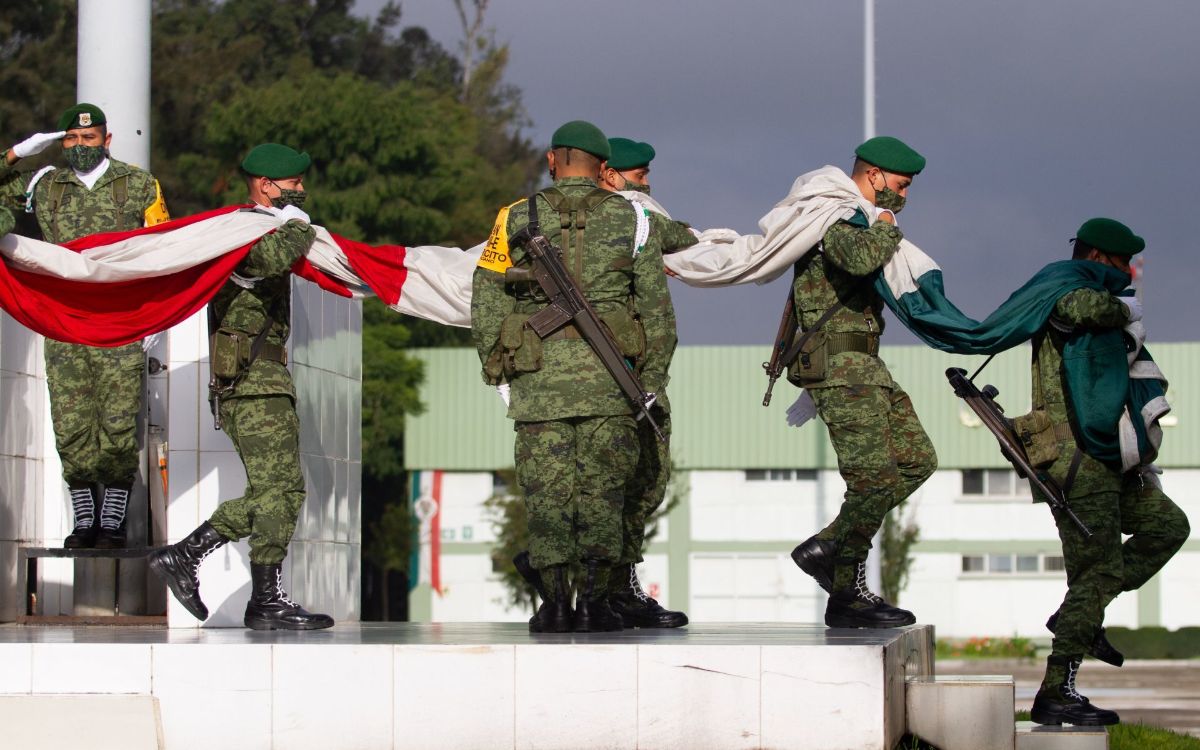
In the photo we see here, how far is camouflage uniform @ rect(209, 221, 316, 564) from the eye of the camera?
8.29 meters

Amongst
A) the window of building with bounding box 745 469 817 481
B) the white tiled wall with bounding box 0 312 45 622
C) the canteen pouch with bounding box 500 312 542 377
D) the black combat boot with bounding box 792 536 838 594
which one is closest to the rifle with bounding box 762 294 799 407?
the black combat boot with bounding box 792 536 838 594

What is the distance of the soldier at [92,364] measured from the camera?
918 centimetres

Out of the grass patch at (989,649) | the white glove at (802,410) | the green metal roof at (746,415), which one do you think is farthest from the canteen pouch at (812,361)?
the green metal roof at (746,415)

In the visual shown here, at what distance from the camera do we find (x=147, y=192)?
9438 mm

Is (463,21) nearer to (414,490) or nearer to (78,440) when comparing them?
(414,490)

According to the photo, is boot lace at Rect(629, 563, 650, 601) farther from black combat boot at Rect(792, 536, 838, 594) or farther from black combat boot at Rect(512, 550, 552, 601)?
black combat boot at Rect(792, 536, 838, 594)

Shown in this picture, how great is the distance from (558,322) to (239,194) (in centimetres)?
3406

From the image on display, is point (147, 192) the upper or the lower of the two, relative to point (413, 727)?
upper

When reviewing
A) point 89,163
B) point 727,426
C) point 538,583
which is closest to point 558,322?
point 538,583

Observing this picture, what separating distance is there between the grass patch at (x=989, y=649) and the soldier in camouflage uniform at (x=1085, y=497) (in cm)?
2451

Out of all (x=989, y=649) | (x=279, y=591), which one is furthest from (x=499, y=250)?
(x=989, y=649)

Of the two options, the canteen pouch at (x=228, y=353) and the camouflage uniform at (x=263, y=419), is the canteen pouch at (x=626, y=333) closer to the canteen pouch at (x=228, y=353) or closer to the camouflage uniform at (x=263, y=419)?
the camouflage uniform at (x=263, y=419)

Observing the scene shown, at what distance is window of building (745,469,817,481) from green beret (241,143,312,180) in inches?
1238

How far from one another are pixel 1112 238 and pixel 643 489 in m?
2.37
